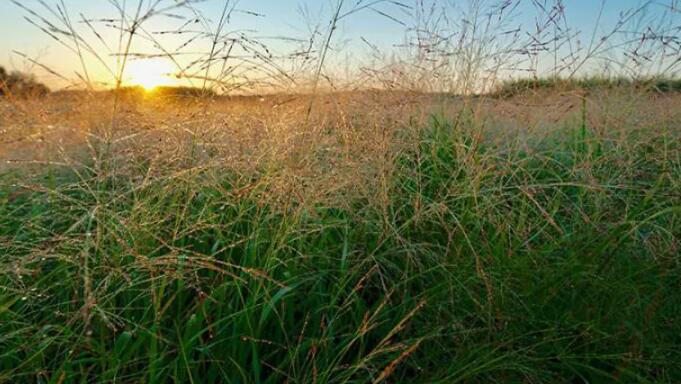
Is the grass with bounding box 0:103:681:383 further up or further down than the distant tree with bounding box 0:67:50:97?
further down

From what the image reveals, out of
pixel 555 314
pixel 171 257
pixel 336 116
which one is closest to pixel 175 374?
pixel 171 257

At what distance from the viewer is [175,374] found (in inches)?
55.3

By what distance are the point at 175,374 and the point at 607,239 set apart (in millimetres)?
1382

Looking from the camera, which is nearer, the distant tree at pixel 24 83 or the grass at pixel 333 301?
the grass at pixel 333 301

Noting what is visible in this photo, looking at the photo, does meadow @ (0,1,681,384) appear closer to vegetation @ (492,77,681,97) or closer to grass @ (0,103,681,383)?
grass @ (0,103,681,383)

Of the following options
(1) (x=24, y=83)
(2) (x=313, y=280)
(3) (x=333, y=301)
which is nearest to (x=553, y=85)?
(2) (x=313, y=280)

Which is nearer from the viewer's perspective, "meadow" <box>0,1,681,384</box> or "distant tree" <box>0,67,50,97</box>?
"meadow" <box>0,1,681,384</box>

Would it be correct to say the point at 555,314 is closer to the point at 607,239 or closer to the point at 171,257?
the point at 607,239

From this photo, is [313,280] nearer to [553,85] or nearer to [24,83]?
[553,85]

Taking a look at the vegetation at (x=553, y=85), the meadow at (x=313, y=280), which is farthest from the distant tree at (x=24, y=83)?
the vegetation at (x=553, y=85)

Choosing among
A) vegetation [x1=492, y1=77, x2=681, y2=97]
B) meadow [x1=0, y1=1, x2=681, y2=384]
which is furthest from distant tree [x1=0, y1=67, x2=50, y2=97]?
vegetation [x1=492, y1=77, x2=681, y2=97]

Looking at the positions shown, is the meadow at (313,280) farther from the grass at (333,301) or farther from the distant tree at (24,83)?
the distant tree at (24,83)

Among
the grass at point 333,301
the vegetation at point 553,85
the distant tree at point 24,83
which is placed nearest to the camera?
the grass at point 333,301

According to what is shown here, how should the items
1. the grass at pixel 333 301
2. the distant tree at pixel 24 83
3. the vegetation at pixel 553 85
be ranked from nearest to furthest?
the grass at pixel 333 301, the vegetation at pixel 553 85, the distant tree at pixel 24 83
